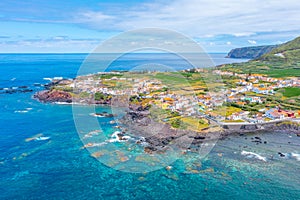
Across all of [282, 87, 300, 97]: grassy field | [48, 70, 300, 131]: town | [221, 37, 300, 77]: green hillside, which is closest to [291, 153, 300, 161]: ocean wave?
[48, 70, 300, 131]: town

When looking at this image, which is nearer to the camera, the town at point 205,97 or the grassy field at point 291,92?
the town at point 205,97

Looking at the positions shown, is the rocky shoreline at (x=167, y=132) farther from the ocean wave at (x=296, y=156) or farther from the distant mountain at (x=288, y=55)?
the distant mountain at (x=288, y=55)

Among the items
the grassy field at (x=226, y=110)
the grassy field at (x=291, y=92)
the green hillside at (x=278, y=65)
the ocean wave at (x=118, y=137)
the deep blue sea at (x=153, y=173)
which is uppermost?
the green hillside at (x=278, y=65)

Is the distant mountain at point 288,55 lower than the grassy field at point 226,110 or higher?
higher

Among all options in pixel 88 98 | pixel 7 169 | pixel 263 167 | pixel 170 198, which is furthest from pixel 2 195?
pixel 88 98

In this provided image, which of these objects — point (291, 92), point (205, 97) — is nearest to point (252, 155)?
point (205, 97)

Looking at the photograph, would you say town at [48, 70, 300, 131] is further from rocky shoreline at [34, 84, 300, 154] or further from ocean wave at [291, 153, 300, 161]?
ocean wave at [291, 153, 300, 161]

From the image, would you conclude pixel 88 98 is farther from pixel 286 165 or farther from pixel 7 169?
pixel 286 165

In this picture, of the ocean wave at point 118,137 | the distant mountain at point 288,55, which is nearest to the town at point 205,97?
the ocean wave at point 118,137

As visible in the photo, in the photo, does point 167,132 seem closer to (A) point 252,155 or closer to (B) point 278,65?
(A) point 252,155
